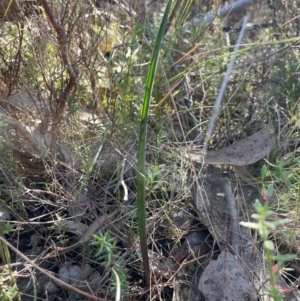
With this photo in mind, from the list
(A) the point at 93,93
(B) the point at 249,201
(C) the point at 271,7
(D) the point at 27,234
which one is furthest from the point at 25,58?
(C) the point at 271,7

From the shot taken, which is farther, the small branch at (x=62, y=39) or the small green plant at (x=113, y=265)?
the small branch at (x=62, y=39)

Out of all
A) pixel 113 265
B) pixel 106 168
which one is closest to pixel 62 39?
pixel 106 168

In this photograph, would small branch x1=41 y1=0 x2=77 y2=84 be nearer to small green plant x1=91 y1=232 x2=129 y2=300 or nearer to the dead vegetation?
the dead vegetation

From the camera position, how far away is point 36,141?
1759 mm

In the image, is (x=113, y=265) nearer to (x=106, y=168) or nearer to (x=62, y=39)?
(x=106, y=168)

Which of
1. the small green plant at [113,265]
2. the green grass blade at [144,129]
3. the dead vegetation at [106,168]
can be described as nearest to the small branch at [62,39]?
the dead vegetation at [106,168]

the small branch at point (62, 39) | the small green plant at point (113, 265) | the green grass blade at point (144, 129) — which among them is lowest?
the small green plant at point (113, 265)

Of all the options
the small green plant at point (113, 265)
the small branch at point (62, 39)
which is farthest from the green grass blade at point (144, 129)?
the small branch at point (62, 39)

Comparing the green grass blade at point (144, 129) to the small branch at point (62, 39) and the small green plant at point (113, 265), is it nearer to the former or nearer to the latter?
the small green plant at point (113, 265)

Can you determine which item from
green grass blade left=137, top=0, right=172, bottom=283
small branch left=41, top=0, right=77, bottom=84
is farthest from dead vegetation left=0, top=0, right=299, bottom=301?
green grass blade left=137, top=0, right=172, bottom=283

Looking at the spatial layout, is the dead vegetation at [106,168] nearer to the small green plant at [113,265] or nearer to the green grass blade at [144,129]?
the small green plant at [113,265]

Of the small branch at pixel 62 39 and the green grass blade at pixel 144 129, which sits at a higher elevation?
the small branch at pixel 62 39

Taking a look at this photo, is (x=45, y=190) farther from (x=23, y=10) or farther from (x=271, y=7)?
(x=271, y=7)

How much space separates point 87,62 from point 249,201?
737mm
